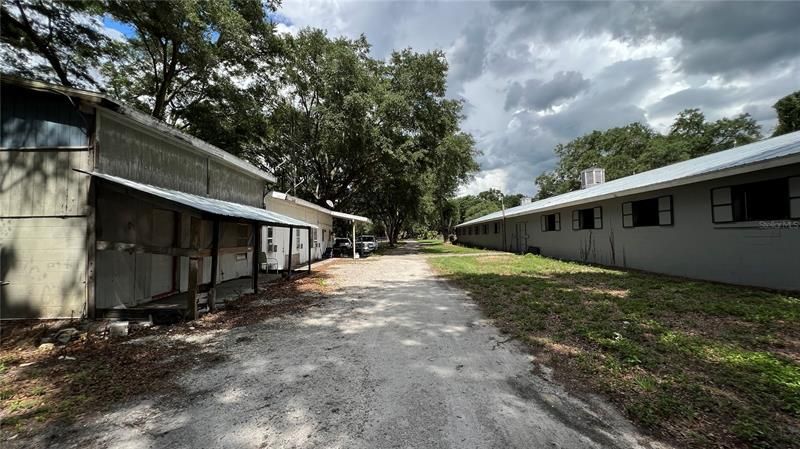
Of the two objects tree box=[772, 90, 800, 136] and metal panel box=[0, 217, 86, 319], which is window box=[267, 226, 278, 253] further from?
tree box=[772, 90, 800, 136]

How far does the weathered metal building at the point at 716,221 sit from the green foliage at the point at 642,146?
25690 millimetres

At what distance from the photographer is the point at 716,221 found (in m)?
9.10

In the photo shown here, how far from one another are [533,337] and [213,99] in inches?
711

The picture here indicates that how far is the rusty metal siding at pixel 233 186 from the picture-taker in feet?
33.0

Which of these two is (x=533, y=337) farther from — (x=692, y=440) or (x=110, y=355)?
(x=110, y=355)

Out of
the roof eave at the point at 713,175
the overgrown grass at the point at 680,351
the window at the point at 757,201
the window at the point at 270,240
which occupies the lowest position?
the overgrown grass at the point at 680,351

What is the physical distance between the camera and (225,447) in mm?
2545

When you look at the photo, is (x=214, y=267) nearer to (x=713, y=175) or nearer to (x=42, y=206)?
(x=42, y=206)

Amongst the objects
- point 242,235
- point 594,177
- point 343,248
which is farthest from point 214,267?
point 594,177

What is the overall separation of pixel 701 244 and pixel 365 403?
10946 millimetres

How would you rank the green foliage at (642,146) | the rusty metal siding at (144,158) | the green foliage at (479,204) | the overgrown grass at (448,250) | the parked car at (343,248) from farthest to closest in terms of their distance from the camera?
the green foliage at (479,204)
the green foliage at (642,146)
the overgrown grass at (448,250)
the parked car at (343,248)
the rusty metal siding at (144,158)

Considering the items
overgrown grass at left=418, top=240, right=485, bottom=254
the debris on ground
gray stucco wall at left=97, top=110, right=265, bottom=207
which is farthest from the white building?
overgrown grass at left=418, top=240, right=485, bottom=254

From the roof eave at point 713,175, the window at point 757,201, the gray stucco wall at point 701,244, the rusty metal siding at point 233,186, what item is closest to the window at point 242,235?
the rusty metal siding at point 233,186

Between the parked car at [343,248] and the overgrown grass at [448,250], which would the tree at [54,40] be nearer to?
the parked car at [343,248]
